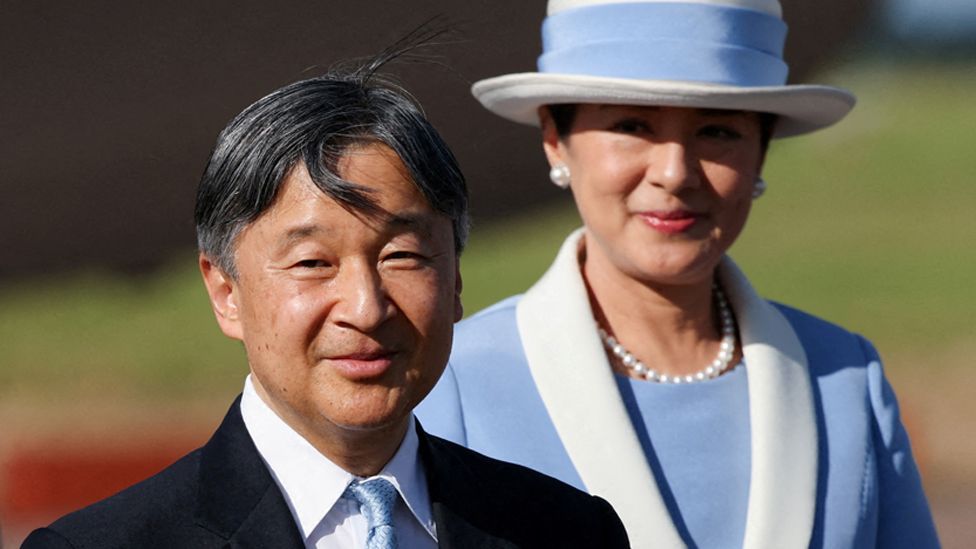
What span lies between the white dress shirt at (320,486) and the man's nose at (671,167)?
3.14 ft

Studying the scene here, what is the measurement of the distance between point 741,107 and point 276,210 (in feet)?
3.93

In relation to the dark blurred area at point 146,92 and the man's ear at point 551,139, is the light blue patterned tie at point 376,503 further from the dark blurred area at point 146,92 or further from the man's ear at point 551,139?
the dark blurred area at point 146,92

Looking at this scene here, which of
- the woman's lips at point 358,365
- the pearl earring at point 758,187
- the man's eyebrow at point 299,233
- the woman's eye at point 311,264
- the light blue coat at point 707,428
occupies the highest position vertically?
the pearl earring at point 758,187

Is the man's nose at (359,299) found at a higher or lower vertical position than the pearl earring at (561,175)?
lower

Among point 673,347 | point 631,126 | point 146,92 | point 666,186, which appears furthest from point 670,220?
point 146,92

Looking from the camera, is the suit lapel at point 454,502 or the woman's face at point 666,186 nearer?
the suit lapel at point 454,502

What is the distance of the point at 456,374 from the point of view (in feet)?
8.89

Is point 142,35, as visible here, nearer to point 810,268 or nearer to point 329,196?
point 810,268

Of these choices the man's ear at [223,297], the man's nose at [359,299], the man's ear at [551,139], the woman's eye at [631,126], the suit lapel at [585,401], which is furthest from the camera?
the man's ear at [551,139]

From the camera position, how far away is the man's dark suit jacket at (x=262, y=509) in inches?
65.7

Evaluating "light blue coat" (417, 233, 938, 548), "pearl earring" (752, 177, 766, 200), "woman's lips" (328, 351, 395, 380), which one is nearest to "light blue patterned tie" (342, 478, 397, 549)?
→ "woman's lips" (328, 351, 395, 380)

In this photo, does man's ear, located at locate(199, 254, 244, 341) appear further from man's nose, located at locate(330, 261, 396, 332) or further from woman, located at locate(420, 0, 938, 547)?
woman, located at locate(420, 0, 938, 547)

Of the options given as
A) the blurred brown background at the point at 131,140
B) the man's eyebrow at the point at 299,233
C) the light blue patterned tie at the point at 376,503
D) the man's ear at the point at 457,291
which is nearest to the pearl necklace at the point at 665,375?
the man's ear at the point at 457,291

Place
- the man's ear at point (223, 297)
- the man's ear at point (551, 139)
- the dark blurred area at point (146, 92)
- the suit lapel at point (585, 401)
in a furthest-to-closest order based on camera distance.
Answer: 1. the dark blurred area at point (146, 92)
2. the man's ear at point (551, 139)
3. the suit lapel at point (585, 401)
4. the man's ear at point (223, 297)
